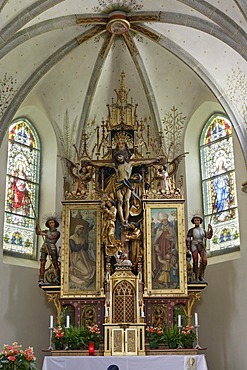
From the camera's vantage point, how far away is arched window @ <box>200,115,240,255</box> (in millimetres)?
14695

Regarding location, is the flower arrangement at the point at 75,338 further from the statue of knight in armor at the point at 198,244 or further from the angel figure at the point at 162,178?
the angel figure at the point at 162,178

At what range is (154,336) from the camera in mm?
12602

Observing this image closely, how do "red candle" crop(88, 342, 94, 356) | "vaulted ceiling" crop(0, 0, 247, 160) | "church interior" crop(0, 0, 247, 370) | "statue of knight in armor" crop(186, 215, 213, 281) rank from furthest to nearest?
1. "statue of knight in armor" crop(186, 215, 213, 281)
2. "vaulted ceiling" crop(0, 0, 247, 160)
3. "church interior" crop(0, 0, 247, 370)
4. "red candle" crop(88, 342, 94, 356)

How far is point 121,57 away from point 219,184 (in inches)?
154

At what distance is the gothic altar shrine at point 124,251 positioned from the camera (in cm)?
1284

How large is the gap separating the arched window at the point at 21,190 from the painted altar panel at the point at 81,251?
164 cm

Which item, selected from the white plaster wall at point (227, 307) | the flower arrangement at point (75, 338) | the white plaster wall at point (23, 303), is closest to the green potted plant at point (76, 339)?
the flower arrangement at point (75, 338)

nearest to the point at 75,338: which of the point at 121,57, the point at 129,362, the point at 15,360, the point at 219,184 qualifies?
the point at 129,362

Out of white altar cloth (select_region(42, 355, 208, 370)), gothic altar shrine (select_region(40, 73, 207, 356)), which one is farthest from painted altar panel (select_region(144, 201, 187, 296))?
white altar cloth (select_region(42, 355, 208, 370))

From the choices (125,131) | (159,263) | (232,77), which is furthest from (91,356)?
(232,77)

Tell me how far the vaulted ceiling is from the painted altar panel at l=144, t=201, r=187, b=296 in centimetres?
232

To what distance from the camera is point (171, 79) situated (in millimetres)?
15820

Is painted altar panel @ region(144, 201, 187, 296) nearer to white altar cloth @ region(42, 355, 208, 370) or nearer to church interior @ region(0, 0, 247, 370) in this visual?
church interior @ region(0, 0, 247, 370)

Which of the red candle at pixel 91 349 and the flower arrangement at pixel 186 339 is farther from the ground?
the flower arrangement at pixel 186 339
